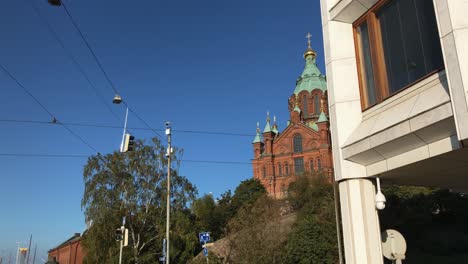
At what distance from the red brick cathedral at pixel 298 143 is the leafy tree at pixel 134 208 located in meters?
32.9

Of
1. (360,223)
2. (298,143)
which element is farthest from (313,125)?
(360,223)

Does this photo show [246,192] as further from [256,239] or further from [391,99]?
[391,99]

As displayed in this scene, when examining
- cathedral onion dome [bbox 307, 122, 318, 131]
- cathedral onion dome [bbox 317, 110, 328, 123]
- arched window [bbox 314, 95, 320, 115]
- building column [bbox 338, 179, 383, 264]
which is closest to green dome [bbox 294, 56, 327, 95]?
arched window [bbox 314, 95, 320, 115]

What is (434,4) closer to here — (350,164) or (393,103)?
(393,103)

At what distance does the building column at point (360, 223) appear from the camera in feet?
30.5

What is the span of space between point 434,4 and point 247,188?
2244 inches

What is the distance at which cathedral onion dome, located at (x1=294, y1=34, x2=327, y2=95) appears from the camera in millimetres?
78812

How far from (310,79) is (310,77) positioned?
574 mm

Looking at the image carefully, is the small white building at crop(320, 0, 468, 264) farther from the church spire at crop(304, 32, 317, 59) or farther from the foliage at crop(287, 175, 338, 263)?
the church spire at crop(304, 32, 317, 59)

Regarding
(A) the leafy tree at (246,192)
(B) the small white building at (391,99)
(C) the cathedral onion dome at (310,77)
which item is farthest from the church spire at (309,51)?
(B) the small white building at (391,99)

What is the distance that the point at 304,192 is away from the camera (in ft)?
153

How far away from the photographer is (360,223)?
955cm

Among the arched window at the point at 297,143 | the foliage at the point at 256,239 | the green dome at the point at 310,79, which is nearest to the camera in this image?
the foliage at the point at 256,239

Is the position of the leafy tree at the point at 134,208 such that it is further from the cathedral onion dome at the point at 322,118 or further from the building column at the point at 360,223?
the cathedral onion dome at the point at 322,118
